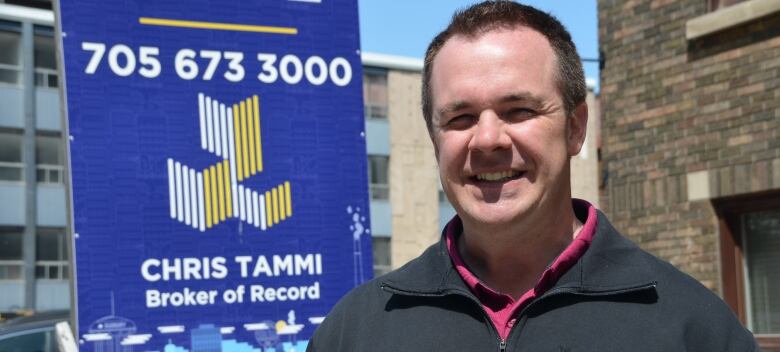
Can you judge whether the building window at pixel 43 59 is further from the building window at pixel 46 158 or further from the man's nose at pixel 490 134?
the man's nose at pixel 490 134

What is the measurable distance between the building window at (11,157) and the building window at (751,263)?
2967 cm

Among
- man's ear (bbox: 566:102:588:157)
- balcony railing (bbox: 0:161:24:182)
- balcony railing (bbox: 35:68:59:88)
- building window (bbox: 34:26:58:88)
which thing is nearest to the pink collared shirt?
man's ear (bbox: 566:102:588:157)

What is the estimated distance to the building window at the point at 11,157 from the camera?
110 ft

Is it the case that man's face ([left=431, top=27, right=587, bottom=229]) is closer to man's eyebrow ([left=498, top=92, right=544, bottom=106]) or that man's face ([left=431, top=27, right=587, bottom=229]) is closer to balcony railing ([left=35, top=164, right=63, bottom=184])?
man's eyebrow ([left=498, top=92, right=544, bottom=106])

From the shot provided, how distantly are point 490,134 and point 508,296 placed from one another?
351 mm

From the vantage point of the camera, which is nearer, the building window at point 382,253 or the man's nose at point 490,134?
the man's nose at point 490,134

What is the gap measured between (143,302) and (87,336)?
0.22 m

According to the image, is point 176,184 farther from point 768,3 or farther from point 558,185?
point 768,3

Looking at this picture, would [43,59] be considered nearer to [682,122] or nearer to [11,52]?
[11,52]

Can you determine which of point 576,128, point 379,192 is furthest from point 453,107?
point 379,192

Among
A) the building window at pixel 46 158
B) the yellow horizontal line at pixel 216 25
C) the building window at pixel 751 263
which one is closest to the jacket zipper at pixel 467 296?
the yellow horizontal line at pixel 216 25

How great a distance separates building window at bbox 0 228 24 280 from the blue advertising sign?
31344 mm

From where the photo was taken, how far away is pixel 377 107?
4162 centimetres

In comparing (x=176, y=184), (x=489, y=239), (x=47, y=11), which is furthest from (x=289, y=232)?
(x=47, y=11)
